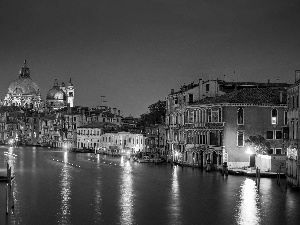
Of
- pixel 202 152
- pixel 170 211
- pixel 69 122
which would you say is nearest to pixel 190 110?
pixel 202 152

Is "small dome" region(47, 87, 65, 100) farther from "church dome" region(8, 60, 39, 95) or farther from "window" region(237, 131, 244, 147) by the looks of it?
"window" region(237, 131, 244, 147)

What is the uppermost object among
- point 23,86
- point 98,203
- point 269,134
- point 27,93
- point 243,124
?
point 23,86

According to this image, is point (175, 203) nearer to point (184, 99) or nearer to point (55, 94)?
point (184, 99)

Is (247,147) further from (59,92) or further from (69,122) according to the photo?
(59,92)

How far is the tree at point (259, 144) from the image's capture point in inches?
1532

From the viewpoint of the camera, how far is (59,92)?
152 metres

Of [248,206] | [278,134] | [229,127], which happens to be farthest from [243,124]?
[248,206]

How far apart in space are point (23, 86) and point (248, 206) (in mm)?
155461

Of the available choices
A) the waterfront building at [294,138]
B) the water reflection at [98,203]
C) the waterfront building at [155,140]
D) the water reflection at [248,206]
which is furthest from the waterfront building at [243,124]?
the waterfront building at [155,140]

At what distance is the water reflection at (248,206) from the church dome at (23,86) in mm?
147491

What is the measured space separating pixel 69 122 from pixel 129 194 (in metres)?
69.0

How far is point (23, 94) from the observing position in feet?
566

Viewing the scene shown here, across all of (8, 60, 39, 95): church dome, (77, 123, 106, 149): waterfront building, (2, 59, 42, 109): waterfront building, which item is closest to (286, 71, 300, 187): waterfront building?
(77, 123, 106, 149): waterfront building

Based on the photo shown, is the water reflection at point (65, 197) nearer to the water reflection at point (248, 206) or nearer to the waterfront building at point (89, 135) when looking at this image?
the water reflection at point (248, 206)
